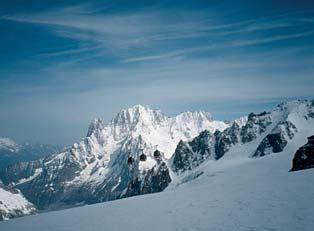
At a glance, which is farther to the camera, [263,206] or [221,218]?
[263,206]

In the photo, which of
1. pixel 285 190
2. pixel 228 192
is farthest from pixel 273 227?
pixel 228 192

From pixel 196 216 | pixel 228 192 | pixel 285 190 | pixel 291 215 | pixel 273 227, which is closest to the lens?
pixel 273 227

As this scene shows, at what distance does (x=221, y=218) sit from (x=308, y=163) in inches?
2105

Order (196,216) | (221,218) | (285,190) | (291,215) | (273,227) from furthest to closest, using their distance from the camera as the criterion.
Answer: (285,190)
(196,216)
(221,218)
(291,215)
(273,227)

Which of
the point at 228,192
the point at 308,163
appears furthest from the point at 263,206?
the point at 308,163

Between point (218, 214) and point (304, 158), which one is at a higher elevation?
point (218, 214)

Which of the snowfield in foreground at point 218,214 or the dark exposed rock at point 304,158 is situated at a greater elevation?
the snowfield in foreground at point 218,214

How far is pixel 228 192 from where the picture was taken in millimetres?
36312

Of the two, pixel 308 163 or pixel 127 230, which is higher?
pixel 127 230

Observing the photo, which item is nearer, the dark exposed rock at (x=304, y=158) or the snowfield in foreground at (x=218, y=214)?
the snowfield in foreground at (x=218, y=214)

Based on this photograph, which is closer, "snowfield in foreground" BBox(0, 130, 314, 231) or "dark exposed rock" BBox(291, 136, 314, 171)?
"snowfield in foreground" BBox(0, 130, 314, 231)

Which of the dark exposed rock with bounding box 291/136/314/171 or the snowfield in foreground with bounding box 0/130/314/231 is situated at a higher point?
the snowfield in foreground with bounding box 0/130/314/231

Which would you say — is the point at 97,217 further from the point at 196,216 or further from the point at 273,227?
the point at 273,227

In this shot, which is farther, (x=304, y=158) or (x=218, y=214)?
(x=304, y=158)
